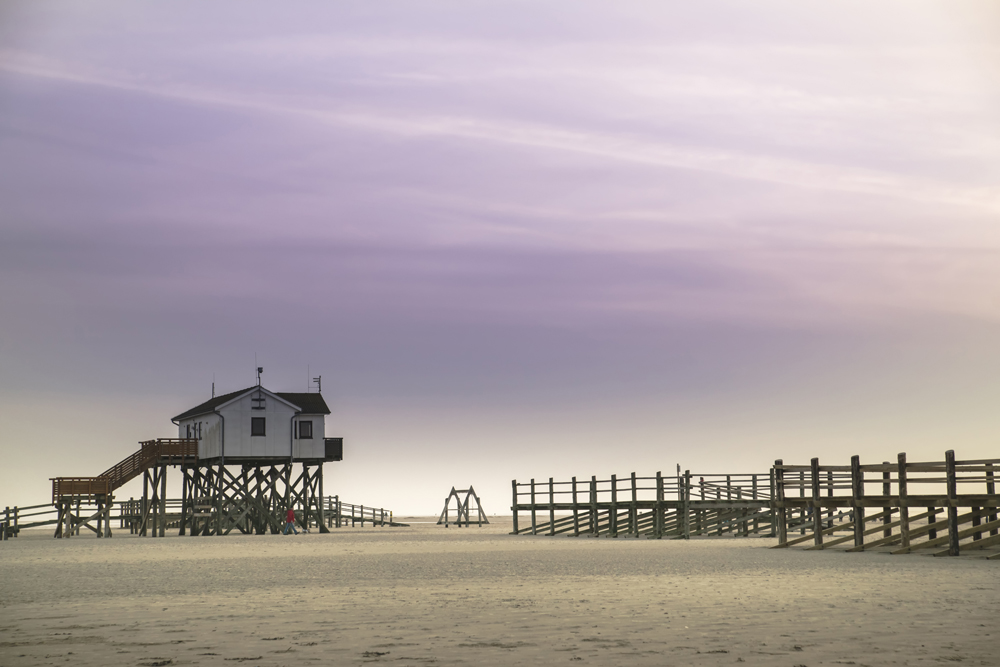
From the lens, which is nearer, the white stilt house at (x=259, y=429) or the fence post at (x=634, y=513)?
the fence post at (x=634, y=513)

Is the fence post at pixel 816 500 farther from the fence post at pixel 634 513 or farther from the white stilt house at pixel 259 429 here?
the white stilt house at pixel 259 429

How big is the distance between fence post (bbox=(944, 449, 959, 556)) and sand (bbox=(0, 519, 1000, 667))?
1.32 metres

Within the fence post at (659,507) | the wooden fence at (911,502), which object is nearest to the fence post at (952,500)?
the wooden fence at (911,502)

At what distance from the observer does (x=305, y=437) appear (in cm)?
5388

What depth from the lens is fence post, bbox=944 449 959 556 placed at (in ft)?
78.3

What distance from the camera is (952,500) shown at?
23.9 meters

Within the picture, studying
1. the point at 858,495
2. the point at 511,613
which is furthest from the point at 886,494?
the point at 511,613

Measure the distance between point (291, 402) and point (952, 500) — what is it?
35.8 m

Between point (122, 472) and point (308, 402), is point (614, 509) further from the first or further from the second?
point (122, 472)

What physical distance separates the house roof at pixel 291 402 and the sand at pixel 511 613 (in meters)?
28.9

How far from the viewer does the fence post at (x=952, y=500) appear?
2388 centimetres

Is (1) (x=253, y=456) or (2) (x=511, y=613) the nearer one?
(2) (x=511, y=613)

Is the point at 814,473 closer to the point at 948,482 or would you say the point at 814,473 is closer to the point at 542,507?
the point at 948,482

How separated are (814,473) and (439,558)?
388 inches
